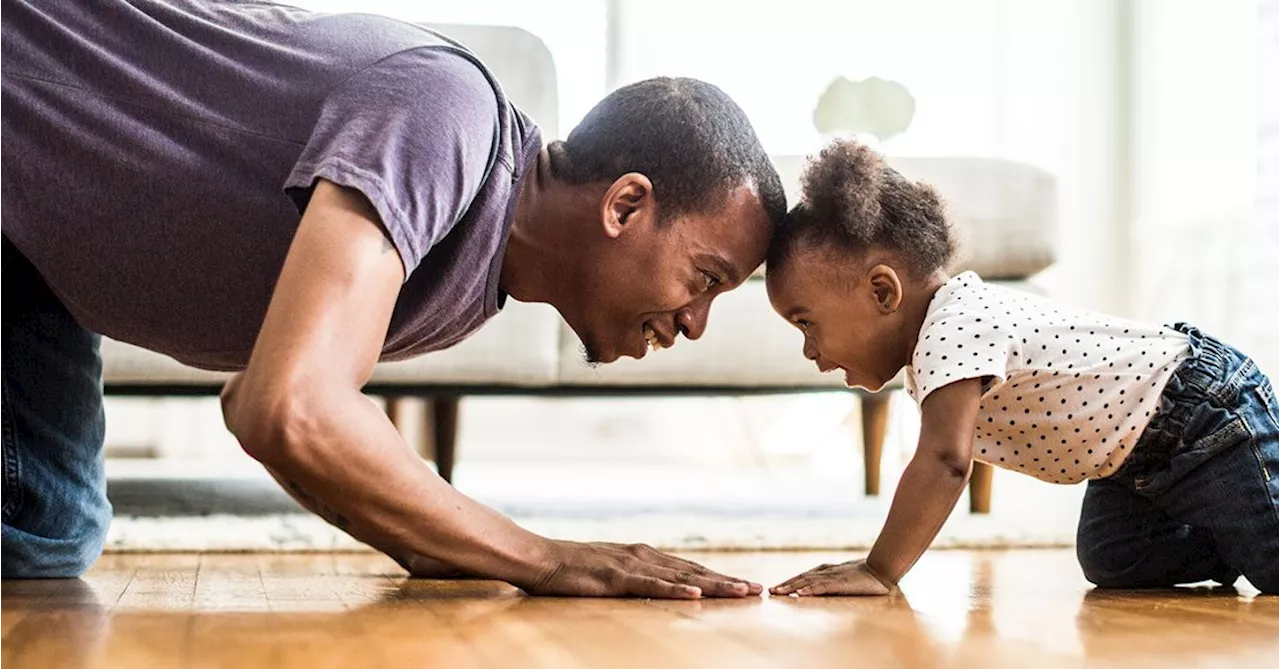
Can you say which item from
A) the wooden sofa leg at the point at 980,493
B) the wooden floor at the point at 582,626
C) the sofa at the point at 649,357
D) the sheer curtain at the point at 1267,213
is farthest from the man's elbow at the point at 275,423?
the sheer curtain at the point at 1267,213

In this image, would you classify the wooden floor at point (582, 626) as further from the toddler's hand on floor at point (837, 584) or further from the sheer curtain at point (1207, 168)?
the sheer curtain at point (1207, 168)

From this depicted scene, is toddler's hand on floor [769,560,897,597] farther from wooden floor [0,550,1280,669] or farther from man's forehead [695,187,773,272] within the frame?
man's forehead [695,187,773,272]

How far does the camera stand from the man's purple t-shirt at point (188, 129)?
1106 mm

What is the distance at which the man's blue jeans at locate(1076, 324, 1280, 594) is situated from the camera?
133 cm

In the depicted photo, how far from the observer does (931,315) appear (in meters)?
1.36

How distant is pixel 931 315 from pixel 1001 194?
1062mm

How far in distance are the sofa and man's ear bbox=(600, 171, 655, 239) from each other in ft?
2.98

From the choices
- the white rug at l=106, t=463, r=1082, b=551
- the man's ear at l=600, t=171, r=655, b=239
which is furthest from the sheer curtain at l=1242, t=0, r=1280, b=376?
the man's ear at l=600, t=171, r=655, b=239

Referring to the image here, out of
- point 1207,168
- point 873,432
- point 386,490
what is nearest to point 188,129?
point 386,490

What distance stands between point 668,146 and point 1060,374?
0.44m

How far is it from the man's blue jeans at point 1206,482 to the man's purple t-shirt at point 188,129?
69 cm

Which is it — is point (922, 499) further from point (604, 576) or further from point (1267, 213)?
point (1267, 213)

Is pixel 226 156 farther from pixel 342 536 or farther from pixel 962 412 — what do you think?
pixel 342 536

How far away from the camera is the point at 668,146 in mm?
1256
